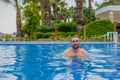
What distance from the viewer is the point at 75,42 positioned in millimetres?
8781

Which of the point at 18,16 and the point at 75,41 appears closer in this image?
the point at 75,41

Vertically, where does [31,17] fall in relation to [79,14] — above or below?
below

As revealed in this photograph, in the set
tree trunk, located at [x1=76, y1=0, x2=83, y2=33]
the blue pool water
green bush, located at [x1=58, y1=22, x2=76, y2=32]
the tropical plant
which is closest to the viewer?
the blue pool water

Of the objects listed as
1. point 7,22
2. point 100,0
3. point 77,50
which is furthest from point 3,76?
point 100,0

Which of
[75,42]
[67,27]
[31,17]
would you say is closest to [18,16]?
[67,27]

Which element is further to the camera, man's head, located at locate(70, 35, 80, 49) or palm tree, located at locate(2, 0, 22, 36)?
palm tree, located at locate(2, 0, 22, 36)

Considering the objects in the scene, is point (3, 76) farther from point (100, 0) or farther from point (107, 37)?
point (100, 0)

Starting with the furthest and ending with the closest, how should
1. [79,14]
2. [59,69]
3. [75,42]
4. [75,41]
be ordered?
[79,14]
[75,42]
[75,41]
[59,69]

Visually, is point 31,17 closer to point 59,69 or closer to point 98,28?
point 98,28

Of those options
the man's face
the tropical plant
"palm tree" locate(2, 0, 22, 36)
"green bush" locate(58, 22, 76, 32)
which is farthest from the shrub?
the man's face

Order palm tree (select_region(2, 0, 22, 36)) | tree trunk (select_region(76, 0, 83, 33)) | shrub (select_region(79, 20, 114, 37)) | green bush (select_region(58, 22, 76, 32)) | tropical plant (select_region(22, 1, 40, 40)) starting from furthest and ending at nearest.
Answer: green bush (select_region(58, 22, 76, 32))
palm tree (select_region(2, 0, 22, 36))
tree trunk (select_region(76, 0, 83, 33))
shrub (select_region(79, 20, 114, 37))
tropical plant (select_region(22, 1, 40, 40))

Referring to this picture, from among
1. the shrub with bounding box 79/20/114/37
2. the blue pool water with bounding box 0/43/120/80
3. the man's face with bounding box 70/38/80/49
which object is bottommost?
the blue pool water with bounding box 0/43/120/80

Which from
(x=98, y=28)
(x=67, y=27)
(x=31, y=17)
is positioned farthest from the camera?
(x=67, y=27)

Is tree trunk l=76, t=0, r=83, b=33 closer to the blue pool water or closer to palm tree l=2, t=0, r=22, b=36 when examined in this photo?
palm tree l=2, t=0, r=22, b=36
